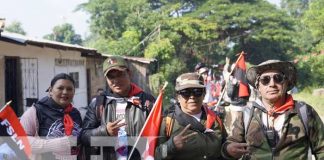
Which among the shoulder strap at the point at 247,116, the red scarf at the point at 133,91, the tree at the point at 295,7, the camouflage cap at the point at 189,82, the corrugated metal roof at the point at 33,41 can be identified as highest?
the tree at the point at 295,7

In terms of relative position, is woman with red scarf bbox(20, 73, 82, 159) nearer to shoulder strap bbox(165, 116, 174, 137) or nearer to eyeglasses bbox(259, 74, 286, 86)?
shoulder strap bbox(165, 116, 174, 137)

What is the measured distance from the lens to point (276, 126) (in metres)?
3.03

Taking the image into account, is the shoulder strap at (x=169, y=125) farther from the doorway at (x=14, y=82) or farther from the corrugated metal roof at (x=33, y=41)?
the doorway at (x=14, y=82)

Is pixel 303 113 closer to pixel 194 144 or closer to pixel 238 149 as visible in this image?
pixel 238 149

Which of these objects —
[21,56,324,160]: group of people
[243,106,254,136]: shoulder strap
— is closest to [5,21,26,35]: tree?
[21,56,324,160]: group of people

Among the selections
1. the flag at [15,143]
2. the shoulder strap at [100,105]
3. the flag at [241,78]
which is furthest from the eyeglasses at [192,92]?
the flag at [241,78]

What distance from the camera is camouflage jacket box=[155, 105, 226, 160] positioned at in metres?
3.19

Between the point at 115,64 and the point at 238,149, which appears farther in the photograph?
the point at 115,64

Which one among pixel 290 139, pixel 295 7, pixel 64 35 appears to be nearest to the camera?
pixel 290 139

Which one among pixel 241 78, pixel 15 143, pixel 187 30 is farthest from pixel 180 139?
pixel 187 30

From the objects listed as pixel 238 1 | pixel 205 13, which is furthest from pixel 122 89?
pixel 238 1

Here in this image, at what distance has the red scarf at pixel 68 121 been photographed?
3472 mm

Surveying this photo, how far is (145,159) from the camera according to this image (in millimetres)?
3316

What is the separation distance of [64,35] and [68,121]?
53.2 meters
